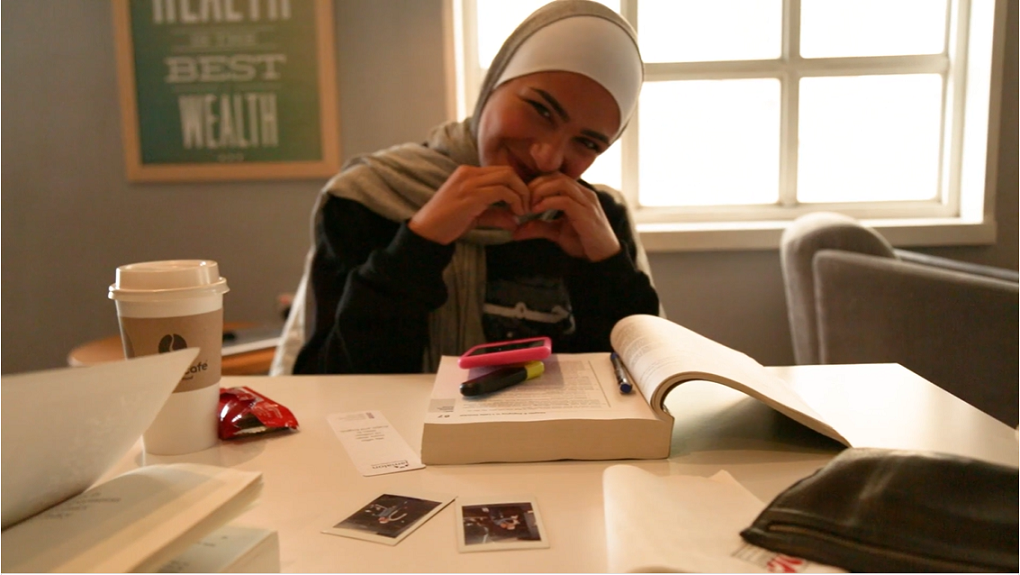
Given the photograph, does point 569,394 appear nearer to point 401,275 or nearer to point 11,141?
point 401,275

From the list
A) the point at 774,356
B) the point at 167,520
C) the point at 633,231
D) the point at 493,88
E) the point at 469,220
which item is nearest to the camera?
the point at 167,520

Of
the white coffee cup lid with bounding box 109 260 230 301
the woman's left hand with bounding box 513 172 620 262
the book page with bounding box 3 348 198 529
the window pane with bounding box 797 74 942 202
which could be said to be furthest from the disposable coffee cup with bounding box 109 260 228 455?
the window pane with bounding box 797 74 942 202

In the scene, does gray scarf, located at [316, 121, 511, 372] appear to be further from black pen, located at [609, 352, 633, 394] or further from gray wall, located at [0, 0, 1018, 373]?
gray wall, located at [0, 0, 1018, 373]

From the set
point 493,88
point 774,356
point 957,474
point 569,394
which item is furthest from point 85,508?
point 774,356

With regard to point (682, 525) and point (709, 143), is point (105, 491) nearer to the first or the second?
point (682, 525)

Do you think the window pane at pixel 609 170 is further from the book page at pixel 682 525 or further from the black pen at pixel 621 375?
the book page at pixel 682 525

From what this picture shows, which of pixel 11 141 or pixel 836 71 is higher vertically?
pixel 836 71

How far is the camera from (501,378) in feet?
2.34

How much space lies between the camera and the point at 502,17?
2.48 meters

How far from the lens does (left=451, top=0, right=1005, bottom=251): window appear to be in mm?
2457

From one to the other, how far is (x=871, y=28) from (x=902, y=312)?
4.24 ft

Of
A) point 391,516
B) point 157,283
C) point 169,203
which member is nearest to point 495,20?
point 169,203

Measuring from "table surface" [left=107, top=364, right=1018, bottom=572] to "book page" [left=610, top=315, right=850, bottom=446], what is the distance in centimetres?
3

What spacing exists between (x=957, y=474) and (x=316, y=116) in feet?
6.79
